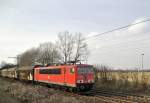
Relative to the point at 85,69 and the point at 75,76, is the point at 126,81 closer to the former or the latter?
the point at 85,69

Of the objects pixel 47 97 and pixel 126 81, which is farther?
pixel 126 81

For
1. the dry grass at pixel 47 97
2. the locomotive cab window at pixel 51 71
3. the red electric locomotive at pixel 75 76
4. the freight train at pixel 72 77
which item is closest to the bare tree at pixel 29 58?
the locomotive cab window at pixel 51 71

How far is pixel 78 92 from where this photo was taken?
25.5 meters

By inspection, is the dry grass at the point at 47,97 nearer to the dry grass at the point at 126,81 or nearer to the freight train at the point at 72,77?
the freight train at the point at 72,77

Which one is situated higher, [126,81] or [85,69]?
[85,69]

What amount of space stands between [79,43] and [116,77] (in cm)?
4889

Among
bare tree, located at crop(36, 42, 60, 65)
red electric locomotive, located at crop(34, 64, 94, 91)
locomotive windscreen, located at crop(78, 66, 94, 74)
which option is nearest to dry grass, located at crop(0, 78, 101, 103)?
red electric locomotive, located at crop(34, 64, 94, 91)

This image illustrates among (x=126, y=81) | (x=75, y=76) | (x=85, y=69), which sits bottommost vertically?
(x=126, y=81)

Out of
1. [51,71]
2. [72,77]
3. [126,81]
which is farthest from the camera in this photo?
[126,81]

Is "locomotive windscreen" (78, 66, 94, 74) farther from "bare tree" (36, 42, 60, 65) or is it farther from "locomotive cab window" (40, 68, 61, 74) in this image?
"bare tree" (36, 42, 60, 65)

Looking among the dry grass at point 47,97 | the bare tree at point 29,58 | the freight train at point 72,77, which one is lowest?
the dry grass at point 47,97

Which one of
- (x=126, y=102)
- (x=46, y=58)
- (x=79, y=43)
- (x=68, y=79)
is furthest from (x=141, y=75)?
(x=46, y=58)

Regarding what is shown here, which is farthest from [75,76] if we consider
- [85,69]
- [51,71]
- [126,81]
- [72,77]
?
[126,81]

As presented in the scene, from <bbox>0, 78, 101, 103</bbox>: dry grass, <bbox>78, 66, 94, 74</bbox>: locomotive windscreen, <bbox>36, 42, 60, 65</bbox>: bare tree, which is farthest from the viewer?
<bbox>36, 42, 60, 65</bbox>: bare tree
